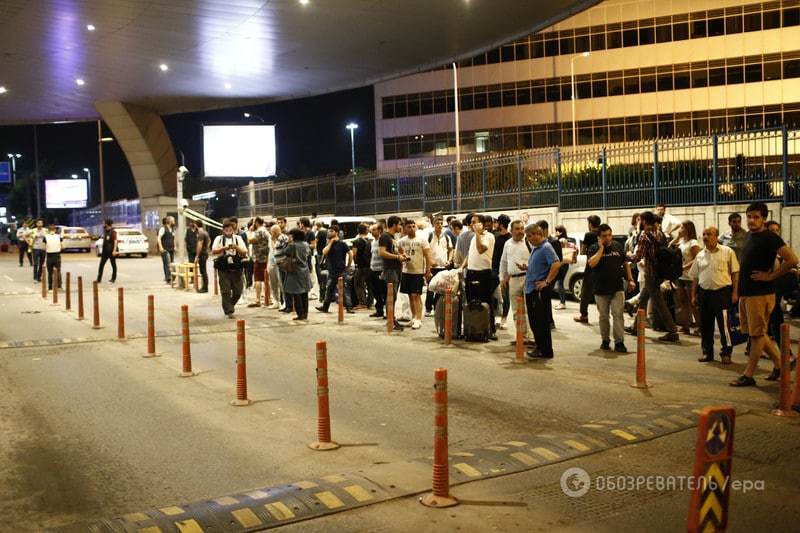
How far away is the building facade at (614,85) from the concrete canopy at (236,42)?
89.0 ft

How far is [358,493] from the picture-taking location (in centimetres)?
627

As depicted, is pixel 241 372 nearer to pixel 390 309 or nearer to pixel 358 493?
pixel 358 493

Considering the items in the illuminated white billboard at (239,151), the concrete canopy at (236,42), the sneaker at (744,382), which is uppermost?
the concrete canopy at (236,42)

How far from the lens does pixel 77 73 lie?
1480 inches

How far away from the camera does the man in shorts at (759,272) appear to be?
9.41 m

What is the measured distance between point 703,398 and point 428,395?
3079mm

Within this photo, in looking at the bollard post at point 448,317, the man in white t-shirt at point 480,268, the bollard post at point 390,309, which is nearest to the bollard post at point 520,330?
the bollard post at point 448,317

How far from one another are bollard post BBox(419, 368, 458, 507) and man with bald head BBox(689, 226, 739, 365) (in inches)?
259

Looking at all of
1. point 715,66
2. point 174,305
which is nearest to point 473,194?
point 174,305

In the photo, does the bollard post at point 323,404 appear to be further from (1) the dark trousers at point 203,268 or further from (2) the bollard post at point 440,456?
(1) the dark trousers at point 203,268

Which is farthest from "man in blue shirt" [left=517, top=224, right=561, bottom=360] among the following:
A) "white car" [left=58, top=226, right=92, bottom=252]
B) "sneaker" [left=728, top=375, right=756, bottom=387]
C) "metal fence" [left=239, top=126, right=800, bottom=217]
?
"white car" [left=58, top=226, right=92, bottom=252]

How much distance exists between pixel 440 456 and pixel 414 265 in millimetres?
9442

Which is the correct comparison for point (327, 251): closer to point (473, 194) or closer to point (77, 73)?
point (473, 194)

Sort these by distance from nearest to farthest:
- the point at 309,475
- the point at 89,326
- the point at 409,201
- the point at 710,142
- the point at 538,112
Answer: the point at 309,475 → the point at 89,326 → the point at 710,142 → the point at 409,201 → the point at 538,112
